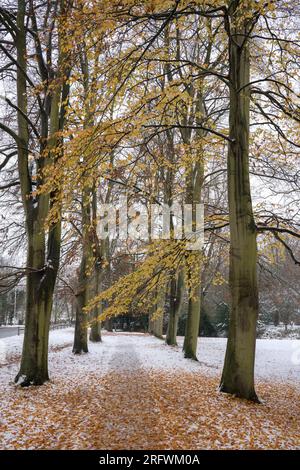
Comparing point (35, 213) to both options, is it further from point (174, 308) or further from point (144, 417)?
point (174, 308)

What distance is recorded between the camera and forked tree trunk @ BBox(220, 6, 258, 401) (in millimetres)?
7297

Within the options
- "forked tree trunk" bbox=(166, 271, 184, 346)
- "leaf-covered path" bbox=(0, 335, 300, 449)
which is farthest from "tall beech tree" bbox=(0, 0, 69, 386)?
"forked tree trunk" bbox=(166, 271, 184, 346)

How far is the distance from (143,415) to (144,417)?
125 mm

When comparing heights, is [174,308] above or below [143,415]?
above

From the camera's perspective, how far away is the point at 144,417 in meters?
6.05

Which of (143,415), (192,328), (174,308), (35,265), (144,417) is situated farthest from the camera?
(174,308)

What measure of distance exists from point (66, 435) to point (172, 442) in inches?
57.9

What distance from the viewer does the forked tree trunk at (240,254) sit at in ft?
23.9

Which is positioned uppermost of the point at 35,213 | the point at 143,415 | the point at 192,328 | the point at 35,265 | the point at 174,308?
the point at 35,213

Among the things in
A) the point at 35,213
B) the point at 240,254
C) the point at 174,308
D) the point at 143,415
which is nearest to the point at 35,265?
the point at 35,213

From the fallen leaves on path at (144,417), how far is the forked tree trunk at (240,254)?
0.49 meters

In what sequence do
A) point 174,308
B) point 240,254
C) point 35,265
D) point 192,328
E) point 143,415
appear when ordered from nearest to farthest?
point 143,415 < point 240,254 < point 35,265 < point 192,328 < point 174,308

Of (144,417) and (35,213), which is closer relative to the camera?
(144,417)

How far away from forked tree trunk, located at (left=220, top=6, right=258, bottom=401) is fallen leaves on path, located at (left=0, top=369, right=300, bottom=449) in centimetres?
49
